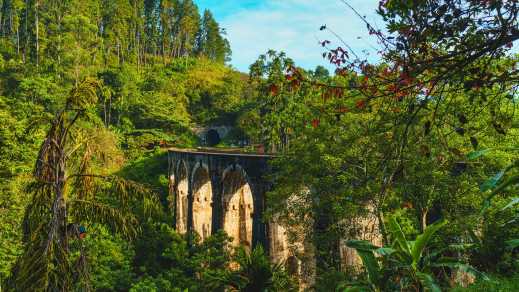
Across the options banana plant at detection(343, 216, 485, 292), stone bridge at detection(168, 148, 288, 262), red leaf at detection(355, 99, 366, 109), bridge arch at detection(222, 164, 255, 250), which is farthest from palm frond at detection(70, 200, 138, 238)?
bridge arch at detection(222, 164, 255, 250)

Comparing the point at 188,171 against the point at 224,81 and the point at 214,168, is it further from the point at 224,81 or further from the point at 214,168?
the point at 224,81

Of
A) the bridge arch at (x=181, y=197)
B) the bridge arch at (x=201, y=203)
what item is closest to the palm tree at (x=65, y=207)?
the bridge arch at (x=201, y=203)

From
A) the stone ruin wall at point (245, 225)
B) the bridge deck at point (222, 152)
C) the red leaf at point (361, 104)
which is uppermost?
the red leaf at point (361, 104)

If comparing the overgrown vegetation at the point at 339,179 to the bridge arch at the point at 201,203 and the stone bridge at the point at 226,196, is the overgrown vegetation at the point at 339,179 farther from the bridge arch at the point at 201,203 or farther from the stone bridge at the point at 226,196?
the bridge arch at the point at 201,203

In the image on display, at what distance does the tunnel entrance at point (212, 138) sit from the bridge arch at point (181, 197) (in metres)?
17.0

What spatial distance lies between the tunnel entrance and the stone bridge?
1537cm

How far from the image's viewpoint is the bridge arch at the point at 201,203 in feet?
83.1

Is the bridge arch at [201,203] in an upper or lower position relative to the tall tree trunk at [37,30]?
lower

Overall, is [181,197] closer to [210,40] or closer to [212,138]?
[212,138]

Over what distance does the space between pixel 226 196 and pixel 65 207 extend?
1709cm

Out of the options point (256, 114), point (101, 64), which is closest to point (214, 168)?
point (256, 114)

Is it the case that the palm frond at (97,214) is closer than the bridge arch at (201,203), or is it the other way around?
the palm frond at (97,214)

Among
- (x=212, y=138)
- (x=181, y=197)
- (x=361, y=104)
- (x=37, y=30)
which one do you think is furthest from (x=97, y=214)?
(x=37, y=30)

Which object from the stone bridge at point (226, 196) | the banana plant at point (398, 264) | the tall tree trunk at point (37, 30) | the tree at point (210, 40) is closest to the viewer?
the banana plant at point (398, 264)
